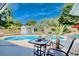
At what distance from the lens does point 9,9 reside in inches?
154

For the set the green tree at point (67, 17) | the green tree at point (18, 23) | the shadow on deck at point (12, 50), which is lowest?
the shadow on deck at point (12, 50)

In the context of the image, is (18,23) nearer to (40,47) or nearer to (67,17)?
(40,47)

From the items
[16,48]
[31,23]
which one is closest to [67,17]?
[31,23]

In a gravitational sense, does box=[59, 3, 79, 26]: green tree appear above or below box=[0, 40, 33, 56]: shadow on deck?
above

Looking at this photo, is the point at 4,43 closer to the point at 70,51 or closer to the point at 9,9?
the point at 9,9

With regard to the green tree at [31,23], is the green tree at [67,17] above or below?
above

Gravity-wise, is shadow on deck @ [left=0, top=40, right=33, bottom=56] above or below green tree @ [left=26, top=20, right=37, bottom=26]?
below

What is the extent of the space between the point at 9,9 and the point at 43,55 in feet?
2.55

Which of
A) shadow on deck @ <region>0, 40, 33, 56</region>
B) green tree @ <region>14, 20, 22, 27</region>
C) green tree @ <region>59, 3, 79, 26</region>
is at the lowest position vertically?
shadow on deck @ <region>0, 40, 33, 56</region>

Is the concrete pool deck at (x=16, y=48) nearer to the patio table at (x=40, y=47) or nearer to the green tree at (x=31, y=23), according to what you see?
the patio table at (x=40, y=47)

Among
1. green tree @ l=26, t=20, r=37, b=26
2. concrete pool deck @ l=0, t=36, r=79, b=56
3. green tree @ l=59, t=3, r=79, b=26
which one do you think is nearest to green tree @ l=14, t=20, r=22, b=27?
green tree @ l=26, t=20, r=37, b=26

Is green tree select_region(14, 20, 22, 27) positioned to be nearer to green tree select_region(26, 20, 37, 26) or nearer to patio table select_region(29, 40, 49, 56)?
green tree select_region(26, 20, 37, 26)

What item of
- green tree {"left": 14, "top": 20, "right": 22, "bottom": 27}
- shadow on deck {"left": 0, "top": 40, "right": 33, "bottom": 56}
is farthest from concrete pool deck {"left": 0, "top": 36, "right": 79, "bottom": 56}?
green tree {"left": 14, "top": 20, "right": 22, "bottom": 27}

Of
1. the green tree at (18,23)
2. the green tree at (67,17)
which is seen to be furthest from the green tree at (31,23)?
the green tree at (67,17)
